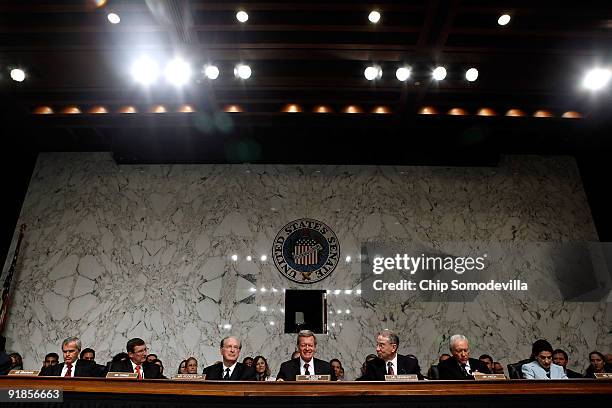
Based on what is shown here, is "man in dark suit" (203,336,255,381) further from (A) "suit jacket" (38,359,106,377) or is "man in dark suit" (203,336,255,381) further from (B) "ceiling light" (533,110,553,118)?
(B) "ceiling light" (533,110,553,118)

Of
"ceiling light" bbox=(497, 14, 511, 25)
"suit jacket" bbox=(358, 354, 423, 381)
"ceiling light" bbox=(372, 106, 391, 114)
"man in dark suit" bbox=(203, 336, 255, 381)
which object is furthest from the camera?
"ceiling light" bbox=(372, 106, 391, 114)

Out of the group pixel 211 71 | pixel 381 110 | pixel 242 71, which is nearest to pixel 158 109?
pixel 211 71

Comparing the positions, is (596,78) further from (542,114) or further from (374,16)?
(374,16)

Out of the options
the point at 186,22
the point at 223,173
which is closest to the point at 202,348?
the point at 223,173

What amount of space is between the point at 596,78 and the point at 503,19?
1762mm

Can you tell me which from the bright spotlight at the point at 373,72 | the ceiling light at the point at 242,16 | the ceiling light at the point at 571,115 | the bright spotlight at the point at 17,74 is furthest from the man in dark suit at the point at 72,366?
the ceiling light at the point at 571,115

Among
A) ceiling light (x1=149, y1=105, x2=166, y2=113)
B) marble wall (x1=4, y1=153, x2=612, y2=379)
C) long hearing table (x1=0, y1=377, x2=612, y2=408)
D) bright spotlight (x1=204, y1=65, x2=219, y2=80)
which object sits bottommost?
long hearing table (x1=0, y1=377, x2=612, y2=408)

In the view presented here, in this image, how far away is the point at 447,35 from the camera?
539cm

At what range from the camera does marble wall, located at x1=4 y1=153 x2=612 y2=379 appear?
21.1ft

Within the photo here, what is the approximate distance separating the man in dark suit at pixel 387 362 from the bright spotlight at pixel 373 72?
3248 mm

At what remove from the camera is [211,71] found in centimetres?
582

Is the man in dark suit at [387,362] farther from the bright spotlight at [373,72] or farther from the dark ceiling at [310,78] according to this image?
the dark ceiling at [310,78]

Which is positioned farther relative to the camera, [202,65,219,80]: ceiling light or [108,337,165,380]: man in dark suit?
[202,65,219,80]: ceiling light

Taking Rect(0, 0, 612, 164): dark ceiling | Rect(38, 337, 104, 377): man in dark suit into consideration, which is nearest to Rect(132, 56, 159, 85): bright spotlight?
Rect(0, 0, 612, 164): dark ceiling
